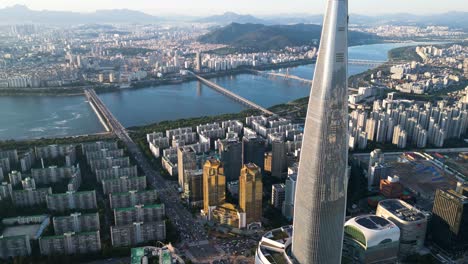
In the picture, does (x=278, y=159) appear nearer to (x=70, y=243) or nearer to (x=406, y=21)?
(x=70, y=243)

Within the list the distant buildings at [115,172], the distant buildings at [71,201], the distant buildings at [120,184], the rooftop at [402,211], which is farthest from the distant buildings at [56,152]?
the rooftop at [402,211]

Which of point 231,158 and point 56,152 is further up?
point 231,158

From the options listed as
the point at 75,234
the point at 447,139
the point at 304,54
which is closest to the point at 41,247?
the point at 75,234

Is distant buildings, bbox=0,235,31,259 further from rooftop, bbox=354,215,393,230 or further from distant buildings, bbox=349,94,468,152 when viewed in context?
distant buildings, bbox=349,94,468,152

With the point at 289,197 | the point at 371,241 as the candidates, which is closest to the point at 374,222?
the point at 371,241

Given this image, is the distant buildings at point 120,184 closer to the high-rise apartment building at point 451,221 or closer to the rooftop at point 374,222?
the rooftop at point 374,222
